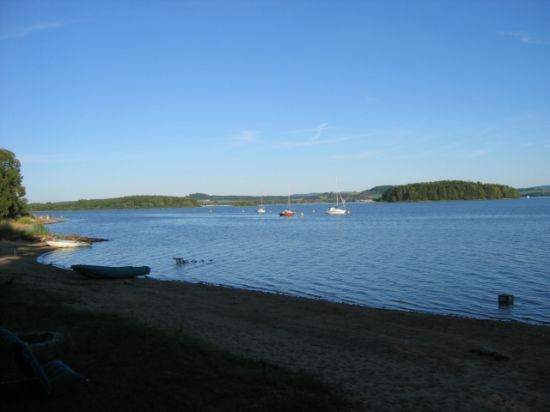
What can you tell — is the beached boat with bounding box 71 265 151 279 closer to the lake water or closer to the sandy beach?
the lake water

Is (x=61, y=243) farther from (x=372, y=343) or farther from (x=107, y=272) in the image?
(x=372, y=343)

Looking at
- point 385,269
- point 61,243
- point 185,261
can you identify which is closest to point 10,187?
point 61,243

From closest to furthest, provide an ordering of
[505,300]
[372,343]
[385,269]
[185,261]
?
[372,343]
[505,300]
[385,269]
[185,261]

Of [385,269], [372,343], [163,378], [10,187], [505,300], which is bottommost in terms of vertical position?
[385,269]

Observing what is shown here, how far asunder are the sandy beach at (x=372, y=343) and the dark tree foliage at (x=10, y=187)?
52.1m

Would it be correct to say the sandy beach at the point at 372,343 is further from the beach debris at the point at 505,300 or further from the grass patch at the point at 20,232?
the grass patch at the point at 20,232

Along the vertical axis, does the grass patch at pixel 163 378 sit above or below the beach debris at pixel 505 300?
above

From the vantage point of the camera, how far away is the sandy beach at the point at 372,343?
368 inches

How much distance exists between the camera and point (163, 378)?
8602mm

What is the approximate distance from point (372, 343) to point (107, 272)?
1958 cm

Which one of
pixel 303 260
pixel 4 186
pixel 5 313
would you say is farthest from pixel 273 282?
pixel 4 186

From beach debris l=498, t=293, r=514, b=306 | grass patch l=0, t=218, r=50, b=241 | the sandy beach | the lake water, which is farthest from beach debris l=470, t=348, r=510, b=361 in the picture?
grass patch l=0, t=218, r=50, b=241

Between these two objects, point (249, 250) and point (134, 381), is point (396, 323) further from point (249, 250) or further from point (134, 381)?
point (249, 250)

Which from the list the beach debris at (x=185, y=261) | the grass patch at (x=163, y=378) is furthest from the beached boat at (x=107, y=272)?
the grass patch at (x=163, y=378)
